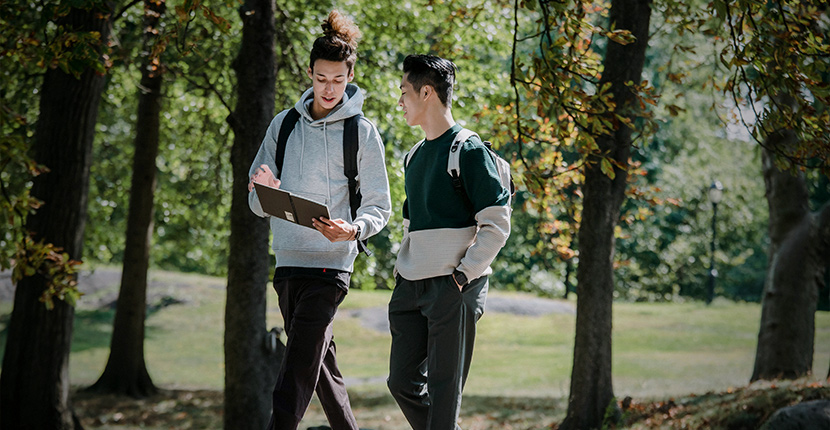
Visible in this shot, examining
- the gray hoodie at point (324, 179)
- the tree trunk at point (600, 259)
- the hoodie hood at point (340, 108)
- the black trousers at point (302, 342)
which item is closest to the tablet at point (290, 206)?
the gray hoodie at point (324, 179)

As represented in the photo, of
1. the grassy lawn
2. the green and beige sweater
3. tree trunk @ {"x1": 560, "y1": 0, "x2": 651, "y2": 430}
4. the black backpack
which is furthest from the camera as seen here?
the grassy lawn

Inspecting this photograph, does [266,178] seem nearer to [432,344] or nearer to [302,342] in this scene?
[302,342]

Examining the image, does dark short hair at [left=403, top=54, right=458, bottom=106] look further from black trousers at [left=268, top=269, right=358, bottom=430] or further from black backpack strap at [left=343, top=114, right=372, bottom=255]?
black trousers at [left=268, top=269, right=358, bottom=430]

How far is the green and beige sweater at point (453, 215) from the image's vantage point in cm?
389

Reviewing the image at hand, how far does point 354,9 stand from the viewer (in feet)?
38.3

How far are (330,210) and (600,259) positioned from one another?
181 inches

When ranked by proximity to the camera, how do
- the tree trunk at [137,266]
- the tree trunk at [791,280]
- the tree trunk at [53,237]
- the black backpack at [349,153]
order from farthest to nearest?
the tree trunk at [137,266] → the tree trunk at [791,280] → the tree trunk at [53,237] → the black backpack at [349,153]

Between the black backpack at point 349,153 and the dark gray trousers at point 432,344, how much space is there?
40cm

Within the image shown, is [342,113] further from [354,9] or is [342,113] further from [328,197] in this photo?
[354,9]

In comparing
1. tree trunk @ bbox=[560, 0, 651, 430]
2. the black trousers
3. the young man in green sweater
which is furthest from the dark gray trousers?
tree trunk @ bbox=[560, 0, 651, 430]

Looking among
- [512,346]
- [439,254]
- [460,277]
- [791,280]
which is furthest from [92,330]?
[460,277]

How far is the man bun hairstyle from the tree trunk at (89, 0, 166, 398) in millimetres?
8520

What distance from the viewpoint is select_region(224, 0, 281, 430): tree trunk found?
6.94 metres

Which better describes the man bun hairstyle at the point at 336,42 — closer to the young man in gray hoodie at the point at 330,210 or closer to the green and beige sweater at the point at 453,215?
the young man in gray hoodie at the point at 330,210
